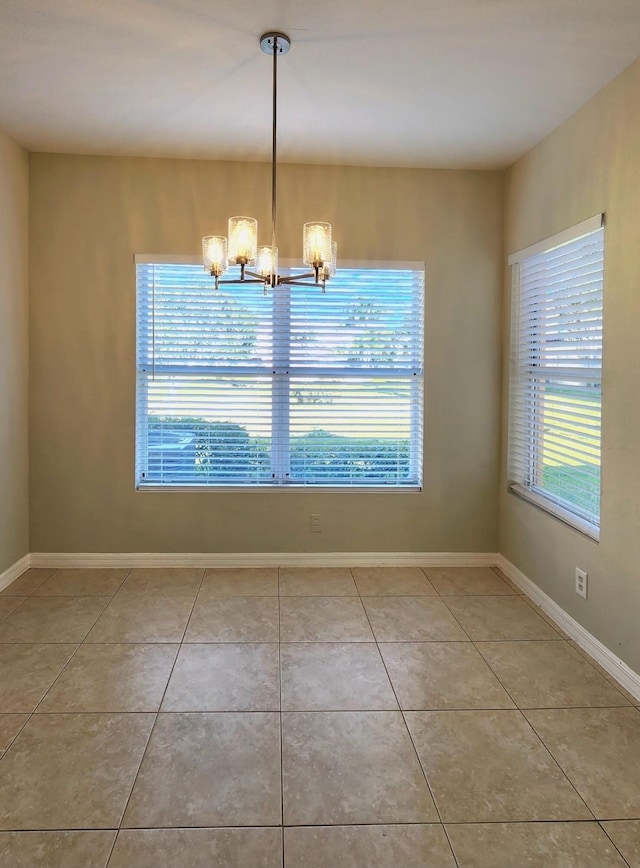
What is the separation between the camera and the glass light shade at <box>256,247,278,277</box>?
2.38 meters

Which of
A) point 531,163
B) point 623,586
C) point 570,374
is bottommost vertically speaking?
point 623,586

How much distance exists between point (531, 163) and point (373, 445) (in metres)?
2.04

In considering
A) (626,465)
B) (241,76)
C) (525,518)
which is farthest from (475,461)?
(241,76)

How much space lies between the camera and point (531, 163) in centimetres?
351

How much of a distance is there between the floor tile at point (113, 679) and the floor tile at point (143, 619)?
106 millimetres

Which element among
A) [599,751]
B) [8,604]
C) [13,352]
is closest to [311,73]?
[13,352]

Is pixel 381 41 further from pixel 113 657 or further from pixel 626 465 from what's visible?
pixel 113 657

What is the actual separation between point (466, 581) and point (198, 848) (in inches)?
99.1

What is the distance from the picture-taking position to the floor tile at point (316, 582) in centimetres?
352

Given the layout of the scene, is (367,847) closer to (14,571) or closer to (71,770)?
(71,770)

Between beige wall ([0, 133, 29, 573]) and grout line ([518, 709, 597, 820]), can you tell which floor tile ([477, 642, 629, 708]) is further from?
beige wall ([0, 133, 29, 573])

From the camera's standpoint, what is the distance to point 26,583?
3604mm

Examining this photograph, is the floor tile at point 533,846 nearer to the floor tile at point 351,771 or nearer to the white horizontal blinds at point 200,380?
the floor tile at point 351,771

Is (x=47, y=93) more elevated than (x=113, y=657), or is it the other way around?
(x=47, y=93)
